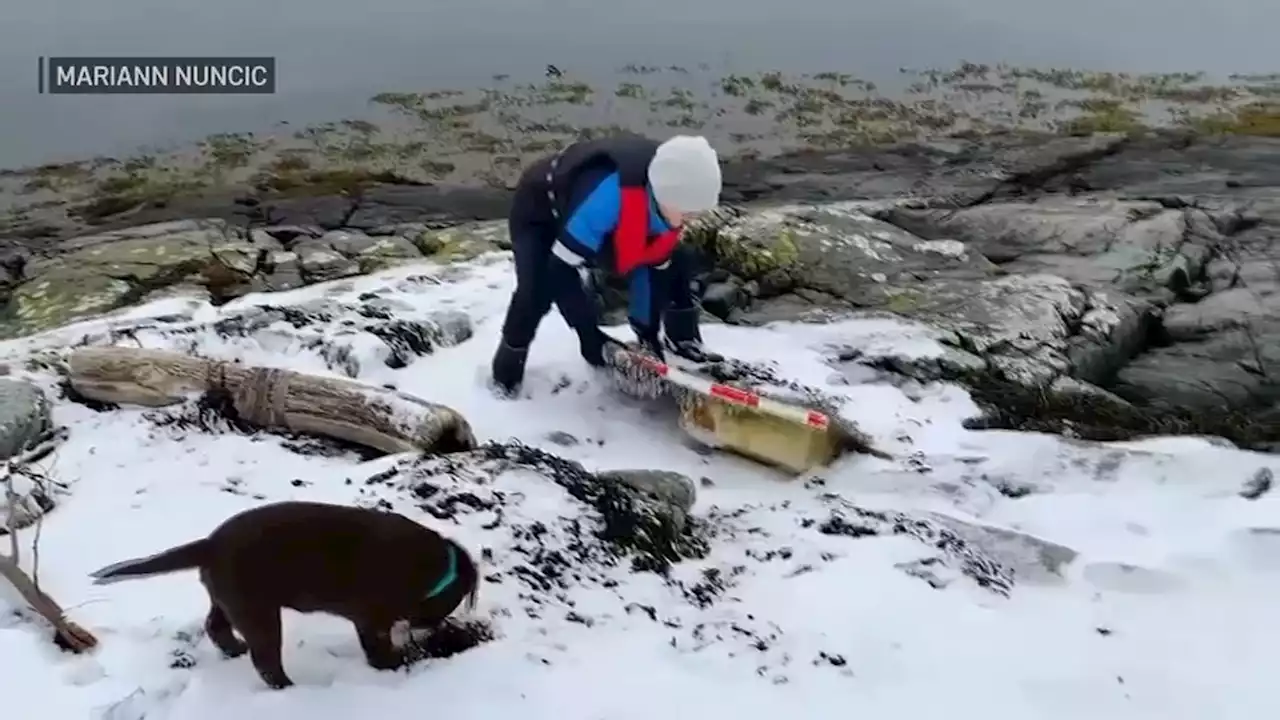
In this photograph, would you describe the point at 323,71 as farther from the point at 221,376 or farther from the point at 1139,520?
the point at 1139,520

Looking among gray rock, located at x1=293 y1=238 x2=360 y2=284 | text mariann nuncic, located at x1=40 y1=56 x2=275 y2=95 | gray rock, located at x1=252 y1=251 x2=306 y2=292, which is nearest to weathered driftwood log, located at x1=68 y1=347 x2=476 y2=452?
A: gray rock, located at x1=252 y1=251 x2=306 y2=292

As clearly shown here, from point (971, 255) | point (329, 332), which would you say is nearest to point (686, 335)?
point (329, 332)

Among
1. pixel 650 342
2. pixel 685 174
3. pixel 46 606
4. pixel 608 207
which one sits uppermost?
pixel 685 174

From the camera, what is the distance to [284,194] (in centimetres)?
591

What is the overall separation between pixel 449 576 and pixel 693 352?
1826 millimetres

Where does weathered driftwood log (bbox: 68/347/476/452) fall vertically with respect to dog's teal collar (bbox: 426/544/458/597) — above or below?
below

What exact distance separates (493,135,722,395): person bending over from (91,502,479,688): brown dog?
129 centimetres

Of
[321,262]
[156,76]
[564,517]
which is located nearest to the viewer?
[564,517]

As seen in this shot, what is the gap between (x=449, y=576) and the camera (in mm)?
2031

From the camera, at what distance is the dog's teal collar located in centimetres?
202

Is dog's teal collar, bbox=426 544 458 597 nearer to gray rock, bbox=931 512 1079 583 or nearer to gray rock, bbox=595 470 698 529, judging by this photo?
gray rock, bbox=595 470 698 529

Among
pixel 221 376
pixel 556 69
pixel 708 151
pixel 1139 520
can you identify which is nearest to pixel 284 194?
pixel 556 69

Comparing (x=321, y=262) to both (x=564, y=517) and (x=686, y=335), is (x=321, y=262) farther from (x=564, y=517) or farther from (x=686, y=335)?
(x=564, y=517)

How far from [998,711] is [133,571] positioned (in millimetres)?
1586
